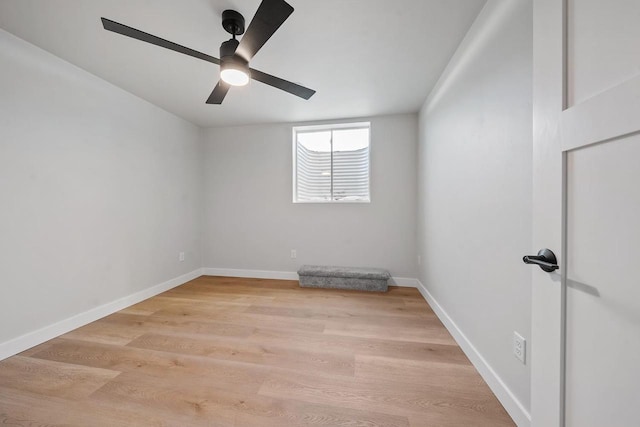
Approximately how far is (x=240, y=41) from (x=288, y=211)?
7.30 ft

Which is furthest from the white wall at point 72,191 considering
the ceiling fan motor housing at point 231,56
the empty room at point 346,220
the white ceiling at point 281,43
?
the ceiling fan motor housing at point 231,56

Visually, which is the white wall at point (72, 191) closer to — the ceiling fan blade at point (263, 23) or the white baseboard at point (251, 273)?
the white baseboard at point (251, 273)

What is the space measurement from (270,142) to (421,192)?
2222 millimetres

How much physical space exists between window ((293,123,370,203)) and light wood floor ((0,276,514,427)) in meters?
1.69

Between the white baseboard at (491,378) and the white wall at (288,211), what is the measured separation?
48.9 inches

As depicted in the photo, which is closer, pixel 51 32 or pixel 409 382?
pixel 409 382

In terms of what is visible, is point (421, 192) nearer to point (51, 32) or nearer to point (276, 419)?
point (276, 419)

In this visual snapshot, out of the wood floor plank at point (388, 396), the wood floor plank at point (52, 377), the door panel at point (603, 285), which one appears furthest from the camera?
the wood floor plank at point (52, 377)

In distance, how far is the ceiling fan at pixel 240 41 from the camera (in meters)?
1.11

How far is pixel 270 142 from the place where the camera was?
3.34m

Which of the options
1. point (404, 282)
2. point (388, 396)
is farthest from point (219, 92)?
point (404, 282)

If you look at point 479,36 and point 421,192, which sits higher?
point 479,36

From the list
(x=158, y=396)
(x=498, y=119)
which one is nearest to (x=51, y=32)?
(x=158, y=396)

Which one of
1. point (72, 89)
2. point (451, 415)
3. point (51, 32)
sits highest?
point (51, 32)
